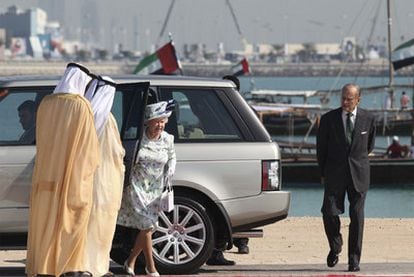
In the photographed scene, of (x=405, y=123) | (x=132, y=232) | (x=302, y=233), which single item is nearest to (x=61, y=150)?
(x=132, y=232)

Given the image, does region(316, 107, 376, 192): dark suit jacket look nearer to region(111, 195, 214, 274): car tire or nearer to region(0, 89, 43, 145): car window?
region(111, 195, 214, 274): car tire

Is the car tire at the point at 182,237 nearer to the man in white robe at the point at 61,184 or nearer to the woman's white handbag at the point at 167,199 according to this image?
the woman's white handbag at the point at 167,199

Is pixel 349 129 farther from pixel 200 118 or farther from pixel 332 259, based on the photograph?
A: pixel 200 118

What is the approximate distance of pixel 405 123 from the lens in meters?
70.4

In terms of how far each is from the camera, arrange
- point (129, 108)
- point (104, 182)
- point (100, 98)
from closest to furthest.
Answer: point (104, 182), point (100, 98), point (129, 108)

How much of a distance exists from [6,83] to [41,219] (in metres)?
1.68

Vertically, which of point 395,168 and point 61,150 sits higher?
point 61,150

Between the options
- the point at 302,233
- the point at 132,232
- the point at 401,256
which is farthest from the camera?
the point at 302,233

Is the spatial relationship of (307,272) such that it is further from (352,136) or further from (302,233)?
(302,233)

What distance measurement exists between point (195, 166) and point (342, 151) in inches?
51.4

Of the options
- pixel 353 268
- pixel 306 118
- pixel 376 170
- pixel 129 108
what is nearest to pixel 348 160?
pixel 353 268

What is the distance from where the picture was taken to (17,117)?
11438mm

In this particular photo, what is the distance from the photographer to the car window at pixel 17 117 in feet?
37.3

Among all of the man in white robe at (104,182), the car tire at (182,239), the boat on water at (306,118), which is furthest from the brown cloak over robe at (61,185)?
the boat on water at (306,118)
